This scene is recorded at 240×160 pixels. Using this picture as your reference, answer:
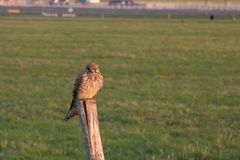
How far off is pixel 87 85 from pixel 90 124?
77 centimetres

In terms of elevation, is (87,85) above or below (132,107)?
above

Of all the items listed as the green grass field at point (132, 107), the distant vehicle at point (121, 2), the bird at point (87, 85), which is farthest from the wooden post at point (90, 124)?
the distant vehicle at point (121, 2)

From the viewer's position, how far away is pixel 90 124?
5.88m

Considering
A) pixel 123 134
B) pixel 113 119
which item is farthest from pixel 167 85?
pixel 123 134

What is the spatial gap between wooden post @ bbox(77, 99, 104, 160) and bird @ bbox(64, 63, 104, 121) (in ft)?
1.20

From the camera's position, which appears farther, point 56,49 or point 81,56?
point 56,49

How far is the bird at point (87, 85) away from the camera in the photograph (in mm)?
6418

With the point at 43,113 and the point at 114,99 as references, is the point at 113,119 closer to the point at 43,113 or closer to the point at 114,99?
the point at 43,113

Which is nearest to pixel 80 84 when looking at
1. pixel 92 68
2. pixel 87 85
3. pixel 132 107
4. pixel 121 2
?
pixel 87 85

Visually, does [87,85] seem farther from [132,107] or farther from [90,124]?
[132,107]

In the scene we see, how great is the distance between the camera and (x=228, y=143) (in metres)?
11.0

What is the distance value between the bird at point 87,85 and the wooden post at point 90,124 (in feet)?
1.20

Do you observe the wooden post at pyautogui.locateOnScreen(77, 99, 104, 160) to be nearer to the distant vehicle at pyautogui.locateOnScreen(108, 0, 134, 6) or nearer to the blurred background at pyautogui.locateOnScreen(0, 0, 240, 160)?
the blurred background at pyautogui.locateOnScreen(0, 0, 240, 160)

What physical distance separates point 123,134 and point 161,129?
889 mm
